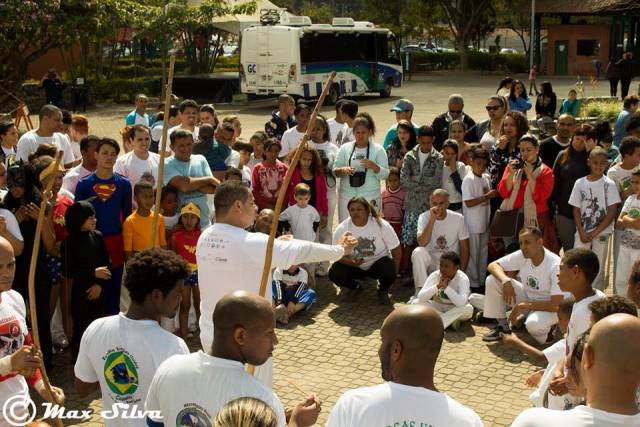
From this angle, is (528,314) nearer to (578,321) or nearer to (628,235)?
(628,235)

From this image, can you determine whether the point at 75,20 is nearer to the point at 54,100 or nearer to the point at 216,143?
the point at 54,100

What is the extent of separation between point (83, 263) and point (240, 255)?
9.39 ft

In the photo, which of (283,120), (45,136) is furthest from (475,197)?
(45,136)

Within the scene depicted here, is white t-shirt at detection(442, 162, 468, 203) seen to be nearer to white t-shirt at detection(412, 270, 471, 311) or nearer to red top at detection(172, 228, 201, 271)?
white t-shirt at detection(412, 270, 471, 311)

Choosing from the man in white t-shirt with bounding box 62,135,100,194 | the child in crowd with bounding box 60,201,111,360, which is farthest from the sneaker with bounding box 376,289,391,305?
the man in white t-shirt with bounding box 62,135,100,194

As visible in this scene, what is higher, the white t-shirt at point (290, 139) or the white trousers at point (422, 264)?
the white t-shirt at point (290, 139)

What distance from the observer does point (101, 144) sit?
25.2 ft

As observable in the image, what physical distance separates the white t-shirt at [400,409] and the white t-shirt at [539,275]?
16.6 feet

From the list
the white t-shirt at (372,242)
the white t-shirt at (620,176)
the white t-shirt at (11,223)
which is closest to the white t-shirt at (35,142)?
the white t-shirt at (11,223)

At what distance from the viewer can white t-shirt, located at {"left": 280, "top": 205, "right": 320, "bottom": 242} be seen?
31.3 ft

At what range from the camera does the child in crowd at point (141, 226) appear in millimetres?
7848

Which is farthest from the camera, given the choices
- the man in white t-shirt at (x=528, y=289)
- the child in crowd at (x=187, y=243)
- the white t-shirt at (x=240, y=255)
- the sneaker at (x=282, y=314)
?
the sneaker at (x=282, y=314)

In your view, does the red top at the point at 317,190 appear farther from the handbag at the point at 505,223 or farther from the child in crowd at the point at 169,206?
the handbag at the point at 505,223

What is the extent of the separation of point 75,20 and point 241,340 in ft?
67.1
